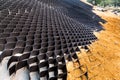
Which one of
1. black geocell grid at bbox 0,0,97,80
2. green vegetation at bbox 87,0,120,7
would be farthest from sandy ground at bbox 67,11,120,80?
green vegetation at bbox 87,0,120,7

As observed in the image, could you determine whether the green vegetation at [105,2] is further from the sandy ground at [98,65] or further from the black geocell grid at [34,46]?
the black geocell grid at [34,46]

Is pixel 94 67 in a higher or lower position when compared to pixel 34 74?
lower

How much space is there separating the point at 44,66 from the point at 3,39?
162 centimetres

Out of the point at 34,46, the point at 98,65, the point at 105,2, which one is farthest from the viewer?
the point at 105,2

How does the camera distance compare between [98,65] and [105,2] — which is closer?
[98,65]

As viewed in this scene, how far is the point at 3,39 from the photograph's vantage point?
222 inches

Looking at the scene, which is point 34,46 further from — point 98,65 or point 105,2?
point 105,2

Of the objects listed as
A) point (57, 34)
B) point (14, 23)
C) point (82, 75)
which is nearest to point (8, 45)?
point (14, 23)

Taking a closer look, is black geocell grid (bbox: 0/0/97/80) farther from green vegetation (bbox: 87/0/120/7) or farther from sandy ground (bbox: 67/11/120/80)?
green vegetation (bbox: 87/0/120/7)

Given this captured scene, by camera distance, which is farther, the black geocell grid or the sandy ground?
the sandy ground

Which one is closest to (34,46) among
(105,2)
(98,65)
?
(98,65)

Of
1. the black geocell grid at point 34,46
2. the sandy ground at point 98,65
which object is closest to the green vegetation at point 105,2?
the sandy ground at point 98,65

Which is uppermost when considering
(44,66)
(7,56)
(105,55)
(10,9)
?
(10,9)

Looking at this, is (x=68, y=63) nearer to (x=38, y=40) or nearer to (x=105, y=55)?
(x=38, y=40)
